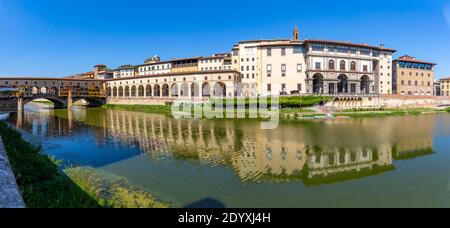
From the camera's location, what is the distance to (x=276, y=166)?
15438 millimetres

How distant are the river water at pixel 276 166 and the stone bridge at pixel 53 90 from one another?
147ft

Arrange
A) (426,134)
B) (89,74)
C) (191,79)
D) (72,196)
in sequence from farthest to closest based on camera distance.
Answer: (89,74)
(191,79)
(426,134)
(72,196)

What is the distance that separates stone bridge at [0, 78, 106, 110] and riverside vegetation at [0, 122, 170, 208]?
192 ft

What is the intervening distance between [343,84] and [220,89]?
1100 inches

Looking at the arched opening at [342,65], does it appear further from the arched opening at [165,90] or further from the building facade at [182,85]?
the arched opening at [165,90]

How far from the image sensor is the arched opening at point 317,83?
2328 inches

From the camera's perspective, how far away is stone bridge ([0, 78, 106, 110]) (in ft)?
199

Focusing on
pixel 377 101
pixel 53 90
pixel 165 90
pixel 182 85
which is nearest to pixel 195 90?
pixel 182 85

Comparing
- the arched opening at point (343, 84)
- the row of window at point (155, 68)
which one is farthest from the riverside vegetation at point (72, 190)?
the row of window at point (155, 68)

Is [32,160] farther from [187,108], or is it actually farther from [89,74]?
[89,74]

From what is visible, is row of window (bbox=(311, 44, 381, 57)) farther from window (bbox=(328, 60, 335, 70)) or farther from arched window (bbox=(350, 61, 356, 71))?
window (bbox=(328, 60, 335, 70))

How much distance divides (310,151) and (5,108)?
6754cm
